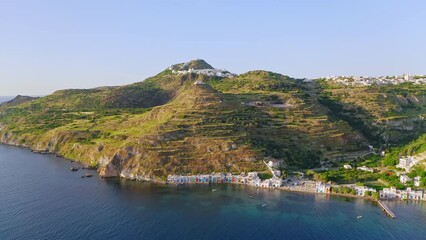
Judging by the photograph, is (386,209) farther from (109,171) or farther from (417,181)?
(109,171)

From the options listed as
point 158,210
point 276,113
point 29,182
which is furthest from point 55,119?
point 158,210

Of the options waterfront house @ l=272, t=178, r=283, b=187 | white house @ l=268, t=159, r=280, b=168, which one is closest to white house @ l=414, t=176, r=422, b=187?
waterfront house @ l=272, t=178, r=283, b=187

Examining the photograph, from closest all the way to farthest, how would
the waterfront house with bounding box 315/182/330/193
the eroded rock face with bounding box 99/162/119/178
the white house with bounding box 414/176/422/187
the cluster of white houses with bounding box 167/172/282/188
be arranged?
1. the white house with bounding box 414/176/422/187
2. the waterfront house with bounding box 315/182/330/193
3. the cluster of white houses with bounding box 167/172/282/188
4. the eroded rock face with bounding box 99/162/119/178

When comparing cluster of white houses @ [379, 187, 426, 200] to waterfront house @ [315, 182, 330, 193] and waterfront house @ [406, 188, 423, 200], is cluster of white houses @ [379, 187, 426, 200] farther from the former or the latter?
waterfront house @ [315, 182, 330, 193]

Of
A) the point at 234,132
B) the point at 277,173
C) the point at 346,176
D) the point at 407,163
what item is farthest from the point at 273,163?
the point at 407,163

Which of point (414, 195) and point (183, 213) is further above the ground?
point (414, 195)

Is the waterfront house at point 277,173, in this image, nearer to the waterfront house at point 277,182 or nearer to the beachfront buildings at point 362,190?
the waterfront house at point 277,182
